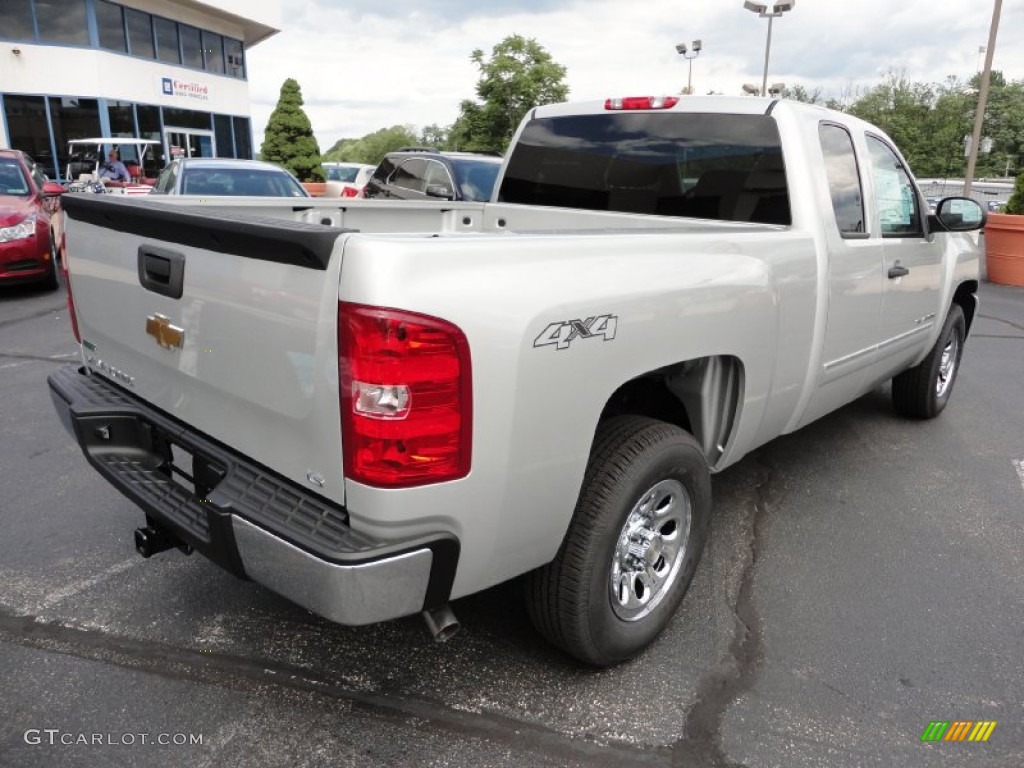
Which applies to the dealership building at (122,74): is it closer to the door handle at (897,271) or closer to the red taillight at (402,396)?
the door handle at (897,271)

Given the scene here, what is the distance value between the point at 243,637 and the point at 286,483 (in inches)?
39.1

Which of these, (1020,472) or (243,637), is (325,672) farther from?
(1020,472)

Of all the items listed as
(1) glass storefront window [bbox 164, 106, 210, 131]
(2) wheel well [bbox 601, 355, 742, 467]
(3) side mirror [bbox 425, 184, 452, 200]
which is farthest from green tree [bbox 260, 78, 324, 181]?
(2) wheel well [bbox 601, 355, 742, 467]

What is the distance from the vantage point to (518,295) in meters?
1.95

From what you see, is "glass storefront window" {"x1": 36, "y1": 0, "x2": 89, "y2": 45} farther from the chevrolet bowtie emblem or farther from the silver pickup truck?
the chevrolet bowtie emblem

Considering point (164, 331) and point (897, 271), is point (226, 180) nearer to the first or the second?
point (164, 331)

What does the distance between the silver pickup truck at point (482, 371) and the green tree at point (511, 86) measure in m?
24.4

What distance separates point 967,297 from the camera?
216 inches

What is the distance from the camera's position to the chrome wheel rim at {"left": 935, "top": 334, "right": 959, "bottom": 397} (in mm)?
5430

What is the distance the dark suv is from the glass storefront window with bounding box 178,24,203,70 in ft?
69.2

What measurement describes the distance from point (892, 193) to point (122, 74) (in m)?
27.1

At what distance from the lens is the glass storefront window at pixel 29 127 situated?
A: 23281 mm

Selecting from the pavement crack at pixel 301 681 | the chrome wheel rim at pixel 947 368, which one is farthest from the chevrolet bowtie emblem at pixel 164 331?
the chrome wheel rim at pixel 947 368

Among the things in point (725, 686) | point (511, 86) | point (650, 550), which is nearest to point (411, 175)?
point (650, 550)
